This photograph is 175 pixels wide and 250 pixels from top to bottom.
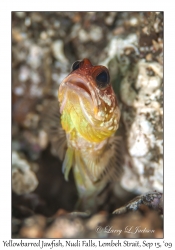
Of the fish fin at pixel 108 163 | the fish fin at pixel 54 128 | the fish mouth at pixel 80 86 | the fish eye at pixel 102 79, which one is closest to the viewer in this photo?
the fish mouth at pixel 80 86

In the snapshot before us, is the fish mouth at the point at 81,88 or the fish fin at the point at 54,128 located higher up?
the fish mouth at the point at 81,88

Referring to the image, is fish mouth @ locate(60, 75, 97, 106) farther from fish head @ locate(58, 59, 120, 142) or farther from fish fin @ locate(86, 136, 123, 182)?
fish fin @ locate(86, 136, 123, 182)

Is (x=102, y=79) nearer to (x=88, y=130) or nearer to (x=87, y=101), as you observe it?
(x=87, y=101)

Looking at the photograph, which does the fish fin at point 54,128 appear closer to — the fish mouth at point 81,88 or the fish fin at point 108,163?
the fish fin at point 108,163

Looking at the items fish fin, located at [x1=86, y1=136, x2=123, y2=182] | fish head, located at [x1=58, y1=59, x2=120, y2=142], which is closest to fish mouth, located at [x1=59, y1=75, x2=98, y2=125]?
fish head, located at [x1=58, y1=59, x2=120, y2=142]

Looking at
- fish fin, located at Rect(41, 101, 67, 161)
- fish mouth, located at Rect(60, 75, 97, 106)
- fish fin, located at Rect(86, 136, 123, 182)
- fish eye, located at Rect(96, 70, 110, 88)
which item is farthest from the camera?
fish fin, located at Rect(41, 101, 67, 161)

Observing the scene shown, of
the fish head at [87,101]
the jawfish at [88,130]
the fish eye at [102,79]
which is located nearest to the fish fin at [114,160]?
the jawfish at [88,130]

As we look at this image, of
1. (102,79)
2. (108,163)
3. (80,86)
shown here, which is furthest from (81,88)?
(108,163)
